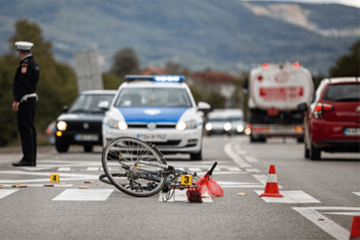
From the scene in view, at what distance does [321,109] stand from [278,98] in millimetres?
16667

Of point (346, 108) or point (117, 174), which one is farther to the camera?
point (346, 108)

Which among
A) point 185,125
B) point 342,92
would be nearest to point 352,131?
point 342,92

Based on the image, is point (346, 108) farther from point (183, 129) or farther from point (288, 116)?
point (288, 116)

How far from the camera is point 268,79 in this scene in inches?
1384

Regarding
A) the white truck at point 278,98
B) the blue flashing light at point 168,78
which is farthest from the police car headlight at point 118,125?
the white truck at point 278,98

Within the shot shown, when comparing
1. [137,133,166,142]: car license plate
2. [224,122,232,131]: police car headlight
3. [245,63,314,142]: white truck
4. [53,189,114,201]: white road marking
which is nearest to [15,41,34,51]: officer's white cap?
[137,133,166,142]: car license plate

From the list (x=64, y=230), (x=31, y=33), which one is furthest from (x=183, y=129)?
(x=31, y=33)

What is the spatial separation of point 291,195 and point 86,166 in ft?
18.9

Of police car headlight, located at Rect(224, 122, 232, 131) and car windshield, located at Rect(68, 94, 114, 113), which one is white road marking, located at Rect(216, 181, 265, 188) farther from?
police car headlight, located at Rect(224, 122, 232, 131)

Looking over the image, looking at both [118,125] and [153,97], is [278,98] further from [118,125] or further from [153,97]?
[118,125]

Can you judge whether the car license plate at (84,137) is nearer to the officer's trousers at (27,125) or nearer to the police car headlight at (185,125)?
the police car headlight at (185,125)

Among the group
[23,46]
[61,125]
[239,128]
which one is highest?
[23,46]

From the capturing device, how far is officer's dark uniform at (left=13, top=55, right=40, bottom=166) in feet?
48.0

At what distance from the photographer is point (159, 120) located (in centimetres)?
1719
